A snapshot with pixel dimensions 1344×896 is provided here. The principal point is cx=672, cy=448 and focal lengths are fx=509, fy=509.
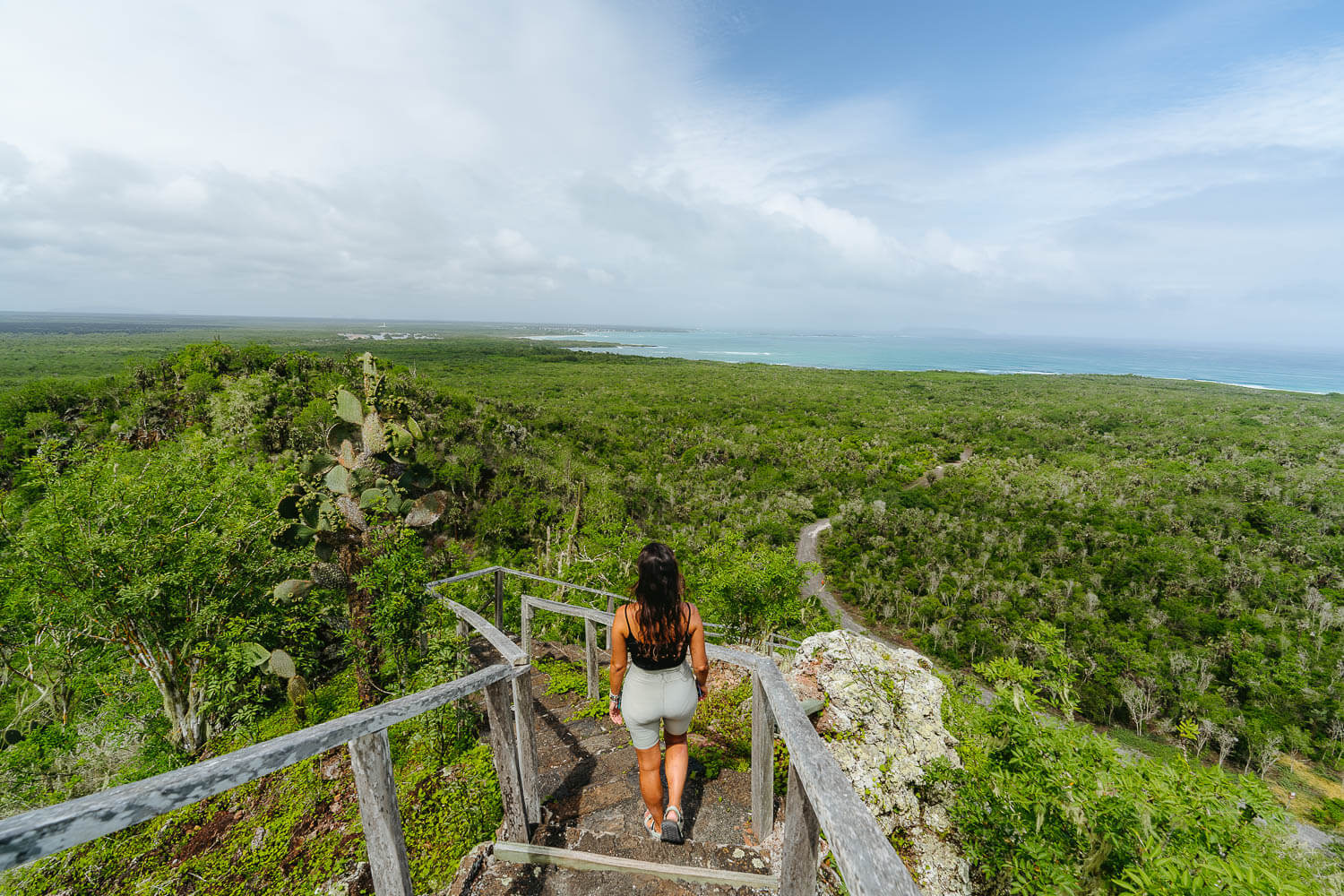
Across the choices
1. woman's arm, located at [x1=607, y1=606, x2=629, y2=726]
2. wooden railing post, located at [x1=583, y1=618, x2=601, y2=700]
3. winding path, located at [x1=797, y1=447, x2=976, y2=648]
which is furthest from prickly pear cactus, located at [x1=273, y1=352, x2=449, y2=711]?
winding path, located at [x1=797, y1=447, x2=976, y2=648]

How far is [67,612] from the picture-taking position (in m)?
5.99

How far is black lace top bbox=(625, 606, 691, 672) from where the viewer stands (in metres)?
2.95

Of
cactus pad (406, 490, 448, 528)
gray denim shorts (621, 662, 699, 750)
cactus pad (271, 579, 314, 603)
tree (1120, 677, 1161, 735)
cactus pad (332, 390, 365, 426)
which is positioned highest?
cactus pad (332, 390, 365, 426)

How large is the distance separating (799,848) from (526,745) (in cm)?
165

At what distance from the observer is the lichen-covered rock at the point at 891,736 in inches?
160

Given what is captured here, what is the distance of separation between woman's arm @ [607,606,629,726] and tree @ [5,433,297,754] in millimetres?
5872

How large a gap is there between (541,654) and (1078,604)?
3414 cm

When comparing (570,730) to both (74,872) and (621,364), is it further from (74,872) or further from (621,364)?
(621,364)

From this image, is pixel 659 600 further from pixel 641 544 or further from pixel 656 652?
pixel 641 544

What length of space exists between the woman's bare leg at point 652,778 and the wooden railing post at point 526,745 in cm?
63

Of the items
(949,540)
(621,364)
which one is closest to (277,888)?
(949,540)

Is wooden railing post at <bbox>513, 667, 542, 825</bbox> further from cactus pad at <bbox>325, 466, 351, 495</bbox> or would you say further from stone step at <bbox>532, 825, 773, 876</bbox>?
cactus pad at <bbox>325, 466, 351, 495</bbox>

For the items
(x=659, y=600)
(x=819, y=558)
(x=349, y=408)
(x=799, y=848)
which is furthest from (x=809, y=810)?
(x=819, y=558)

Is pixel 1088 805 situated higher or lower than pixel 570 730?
higher
